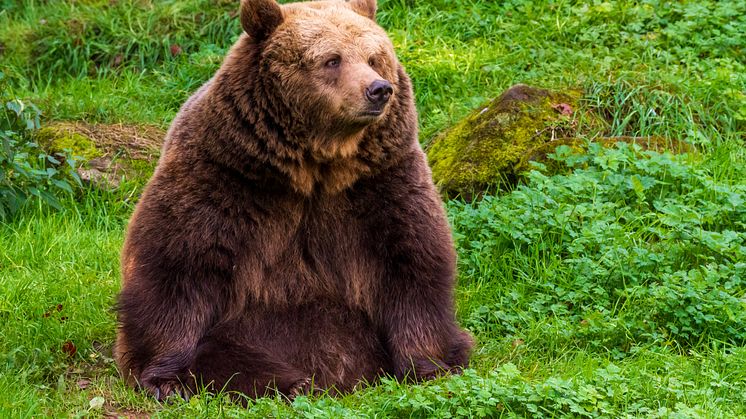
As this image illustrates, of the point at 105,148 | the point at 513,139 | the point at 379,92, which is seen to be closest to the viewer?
the point at 379,92

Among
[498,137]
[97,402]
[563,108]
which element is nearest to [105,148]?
[498,137]

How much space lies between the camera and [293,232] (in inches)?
199

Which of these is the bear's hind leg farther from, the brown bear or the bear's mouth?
the bear's mouth

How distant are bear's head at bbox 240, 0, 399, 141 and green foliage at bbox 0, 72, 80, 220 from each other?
2511 mm

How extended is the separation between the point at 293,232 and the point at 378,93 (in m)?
0.82

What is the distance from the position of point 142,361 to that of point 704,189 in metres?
3.35

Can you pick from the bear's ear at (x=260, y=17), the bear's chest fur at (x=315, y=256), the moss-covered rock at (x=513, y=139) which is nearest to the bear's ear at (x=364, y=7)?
the bear's ear at (x=260, y=17)

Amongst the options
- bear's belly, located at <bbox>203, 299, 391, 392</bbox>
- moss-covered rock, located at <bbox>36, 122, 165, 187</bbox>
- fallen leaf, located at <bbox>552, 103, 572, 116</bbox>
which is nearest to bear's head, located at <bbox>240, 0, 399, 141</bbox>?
bear's belly, located at <bbox>203, 299, 391, 392</bbox>

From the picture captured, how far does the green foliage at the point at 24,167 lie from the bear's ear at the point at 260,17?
2.44 meters

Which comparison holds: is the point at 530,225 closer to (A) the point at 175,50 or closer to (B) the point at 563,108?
(B) the point at 563,108

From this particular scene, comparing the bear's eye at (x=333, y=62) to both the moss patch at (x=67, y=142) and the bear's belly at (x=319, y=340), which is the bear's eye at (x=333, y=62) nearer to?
the bear's belly at (x=319, y=340)

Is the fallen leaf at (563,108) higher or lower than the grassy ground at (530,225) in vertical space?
higher

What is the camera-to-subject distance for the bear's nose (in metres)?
4.61

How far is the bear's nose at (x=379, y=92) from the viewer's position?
4.61m
